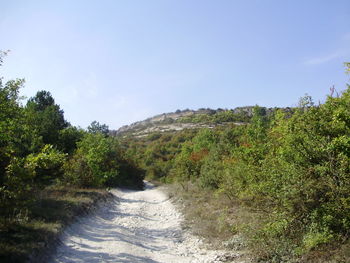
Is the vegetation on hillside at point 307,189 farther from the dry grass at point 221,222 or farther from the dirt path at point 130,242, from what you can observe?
the dirt path at point 130,242

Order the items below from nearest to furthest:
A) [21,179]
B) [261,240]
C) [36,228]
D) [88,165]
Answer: [21,179] → [261,240] → [36,228] → [88,165]

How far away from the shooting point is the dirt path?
810 cm

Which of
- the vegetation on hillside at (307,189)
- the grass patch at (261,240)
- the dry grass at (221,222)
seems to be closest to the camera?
the grass patch at (261,240)

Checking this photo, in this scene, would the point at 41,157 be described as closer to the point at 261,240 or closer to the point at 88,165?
the point at 261,240

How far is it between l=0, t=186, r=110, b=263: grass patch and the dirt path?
452mm

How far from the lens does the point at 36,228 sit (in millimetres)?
8719

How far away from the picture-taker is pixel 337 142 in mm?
A: 7008

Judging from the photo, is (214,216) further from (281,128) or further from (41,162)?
(41,162)

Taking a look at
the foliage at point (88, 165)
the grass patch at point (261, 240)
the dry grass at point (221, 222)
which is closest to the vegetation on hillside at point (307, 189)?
the grass patch at point (261, 240)

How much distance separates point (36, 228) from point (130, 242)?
9.74 feet

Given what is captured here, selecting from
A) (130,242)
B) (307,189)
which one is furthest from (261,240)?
(130,242)

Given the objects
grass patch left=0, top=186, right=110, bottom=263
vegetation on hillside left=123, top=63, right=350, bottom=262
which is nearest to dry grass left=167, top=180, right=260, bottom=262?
vegetation on hillside left=123, top=63, right=350, bottom=262

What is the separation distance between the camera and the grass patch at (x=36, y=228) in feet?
21.9

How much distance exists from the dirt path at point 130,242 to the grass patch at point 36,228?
1.48 ft
